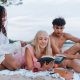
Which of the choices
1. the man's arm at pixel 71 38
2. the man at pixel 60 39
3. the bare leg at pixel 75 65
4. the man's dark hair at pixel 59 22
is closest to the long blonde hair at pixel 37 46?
the man at pixel 60 39

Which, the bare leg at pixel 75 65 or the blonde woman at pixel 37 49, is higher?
the blonde woman at pixel 37 49

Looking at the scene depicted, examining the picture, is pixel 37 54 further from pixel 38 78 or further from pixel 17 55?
pixel 38 78

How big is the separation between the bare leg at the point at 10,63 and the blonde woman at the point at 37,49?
155mm

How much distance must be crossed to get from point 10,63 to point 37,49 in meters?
0.46

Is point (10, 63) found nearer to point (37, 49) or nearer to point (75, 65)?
point (37, 49)

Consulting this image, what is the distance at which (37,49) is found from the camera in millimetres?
5441

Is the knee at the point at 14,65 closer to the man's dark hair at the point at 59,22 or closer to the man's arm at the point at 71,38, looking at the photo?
the man's dark hair at the point at 59,22

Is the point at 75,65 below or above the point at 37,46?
below

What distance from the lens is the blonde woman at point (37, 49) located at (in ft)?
17.1

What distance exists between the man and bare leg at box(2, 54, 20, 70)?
77 centimetres

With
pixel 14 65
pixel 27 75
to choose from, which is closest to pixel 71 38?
pixel 14 65

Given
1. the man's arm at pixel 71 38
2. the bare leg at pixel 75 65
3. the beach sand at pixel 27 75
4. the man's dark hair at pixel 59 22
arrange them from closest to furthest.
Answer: the beach sand at pixel 27 75 < the bare leg at pixel 75 65 < the man's dark hair at pixel 59 22 < the man's arm at pixel 71 38

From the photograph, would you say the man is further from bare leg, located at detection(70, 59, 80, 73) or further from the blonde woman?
the blonde woman

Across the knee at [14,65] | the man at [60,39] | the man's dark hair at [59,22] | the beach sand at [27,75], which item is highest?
the man's dark hair at [59,22]
